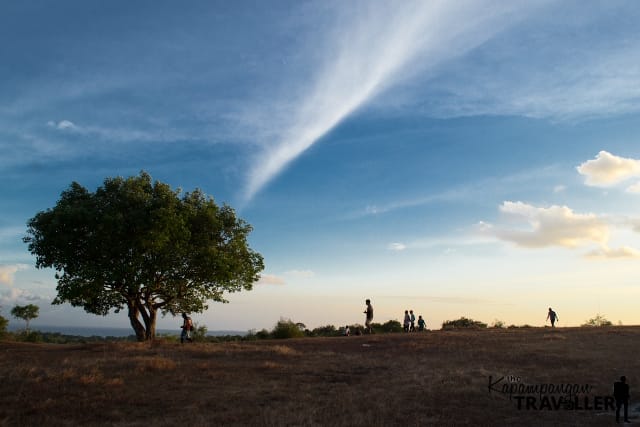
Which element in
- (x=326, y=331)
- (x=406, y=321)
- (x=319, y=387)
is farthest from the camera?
(x=326, y=331)

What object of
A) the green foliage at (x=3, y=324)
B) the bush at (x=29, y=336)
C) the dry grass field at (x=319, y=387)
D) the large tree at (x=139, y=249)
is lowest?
the bush at (x=29, y=336)

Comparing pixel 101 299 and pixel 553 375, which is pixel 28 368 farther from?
pixel 553 375

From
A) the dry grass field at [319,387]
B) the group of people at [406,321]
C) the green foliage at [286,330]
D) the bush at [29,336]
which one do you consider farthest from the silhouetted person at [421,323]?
the bush at [29,336]

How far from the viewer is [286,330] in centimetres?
4416

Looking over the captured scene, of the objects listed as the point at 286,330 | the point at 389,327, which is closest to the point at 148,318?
the point at 286,330

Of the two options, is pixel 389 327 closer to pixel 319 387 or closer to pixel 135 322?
pixel 135 322

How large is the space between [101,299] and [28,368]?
15481mm

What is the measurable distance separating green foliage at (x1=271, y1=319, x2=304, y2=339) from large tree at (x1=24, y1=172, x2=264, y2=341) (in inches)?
356

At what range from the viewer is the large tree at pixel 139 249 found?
30969 mm

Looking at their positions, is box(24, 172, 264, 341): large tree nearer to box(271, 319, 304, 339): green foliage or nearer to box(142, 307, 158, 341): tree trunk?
box(142, 307, 158, 341): tree trunk

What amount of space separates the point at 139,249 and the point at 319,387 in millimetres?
19332

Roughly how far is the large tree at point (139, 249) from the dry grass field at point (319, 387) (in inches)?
250

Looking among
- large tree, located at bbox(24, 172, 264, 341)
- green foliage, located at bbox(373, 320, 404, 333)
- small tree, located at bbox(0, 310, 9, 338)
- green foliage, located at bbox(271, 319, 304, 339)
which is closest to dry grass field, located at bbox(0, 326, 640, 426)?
large tree, located at bbox(24, 172, 264, 341)

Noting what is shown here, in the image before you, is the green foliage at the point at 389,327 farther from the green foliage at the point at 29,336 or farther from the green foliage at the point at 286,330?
the green foliage at the point at 29,336
